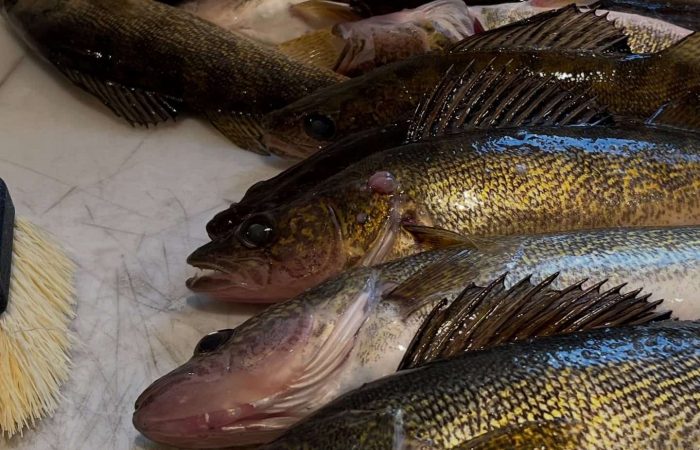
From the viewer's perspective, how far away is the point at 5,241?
162cm

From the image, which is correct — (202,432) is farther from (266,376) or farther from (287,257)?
(287,257)

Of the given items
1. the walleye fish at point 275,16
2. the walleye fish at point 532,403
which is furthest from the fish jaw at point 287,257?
the walleye fish at point 275,16

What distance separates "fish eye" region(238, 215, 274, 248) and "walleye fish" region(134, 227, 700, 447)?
240 mm

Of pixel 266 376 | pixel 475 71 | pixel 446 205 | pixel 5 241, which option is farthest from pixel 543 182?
pixel 5 241

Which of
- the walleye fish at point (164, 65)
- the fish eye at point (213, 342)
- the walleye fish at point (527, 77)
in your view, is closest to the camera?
the fish eye at point (213, 342)

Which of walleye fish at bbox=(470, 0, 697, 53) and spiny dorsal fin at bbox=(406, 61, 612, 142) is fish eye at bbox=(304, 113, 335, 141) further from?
walleye fish at bbox=(470, 0, 697, 53)

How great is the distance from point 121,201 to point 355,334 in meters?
0.99

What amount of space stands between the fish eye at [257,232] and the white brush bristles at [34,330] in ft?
1.42

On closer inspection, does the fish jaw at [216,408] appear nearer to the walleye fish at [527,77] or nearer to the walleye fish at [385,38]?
the walleye fish at [527,77]

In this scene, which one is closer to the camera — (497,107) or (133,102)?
(497,107)

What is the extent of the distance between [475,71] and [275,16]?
896 millimetres

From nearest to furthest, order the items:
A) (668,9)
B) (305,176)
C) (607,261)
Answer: (607,261) < (305,176) < (668,9)

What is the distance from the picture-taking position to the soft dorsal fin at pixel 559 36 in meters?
2.08

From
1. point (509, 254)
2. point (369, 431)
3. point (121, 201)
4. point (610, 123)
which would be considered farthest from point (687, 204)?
point (121, 201)
